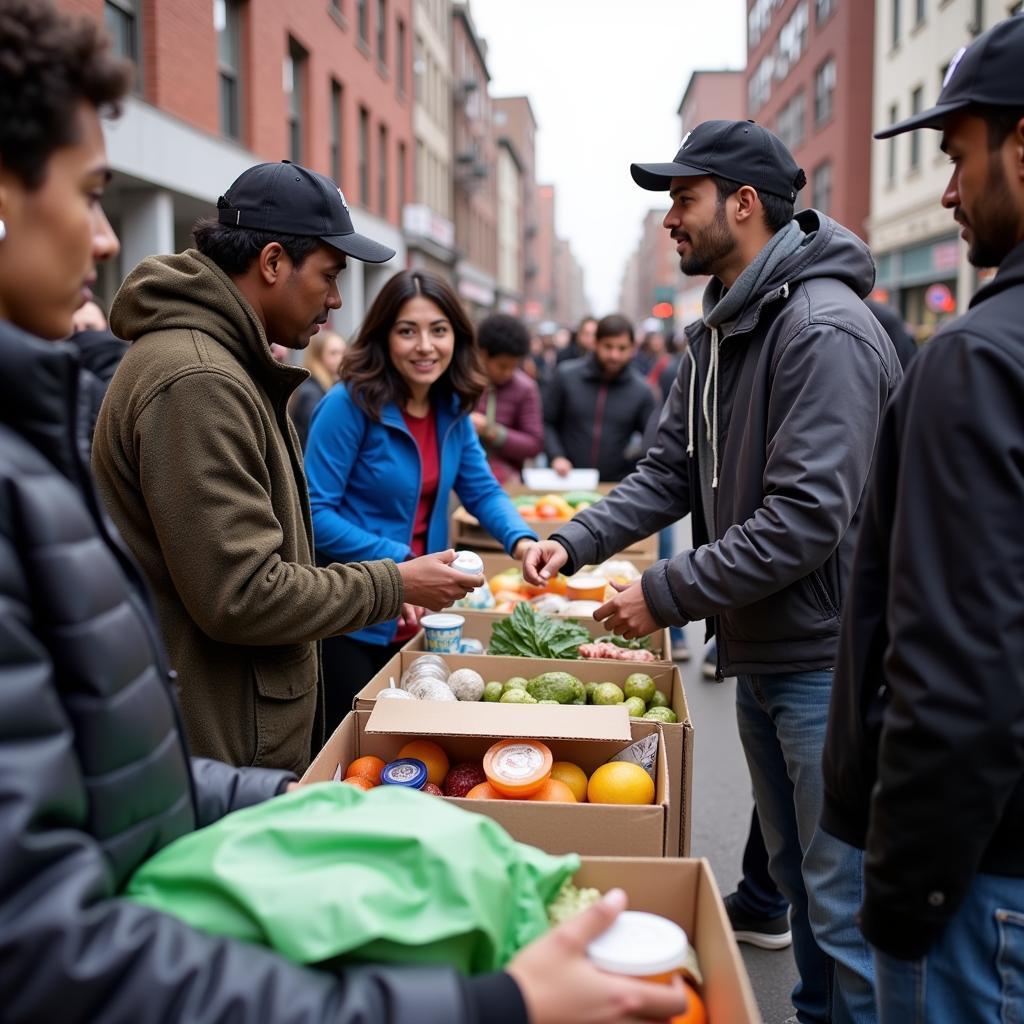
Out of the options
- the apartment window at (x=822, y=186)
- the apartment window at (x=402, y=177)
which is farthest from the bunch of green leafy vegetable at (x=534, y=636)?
the apartment window at (x=822, y=186)

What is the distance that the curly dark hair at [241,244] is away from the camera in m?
2.48

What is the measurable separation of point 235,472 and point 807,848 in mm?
1780

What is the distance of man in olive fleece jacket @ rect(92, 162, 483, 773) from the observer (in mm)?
2180

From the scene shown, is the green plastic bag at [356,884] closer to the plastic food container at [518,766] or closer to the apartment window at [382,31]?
the plastic food container at [518,766]

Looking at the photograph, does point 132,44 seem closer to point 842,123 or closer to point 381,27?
point 381,27

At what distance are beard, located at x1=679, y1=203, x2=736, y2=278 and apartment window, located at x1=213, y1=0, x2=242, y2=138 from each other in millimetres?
13063

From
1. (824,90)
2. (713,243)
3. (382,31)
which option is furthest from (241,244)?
(824,90)

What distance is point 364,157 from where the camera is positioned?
23.4 metres

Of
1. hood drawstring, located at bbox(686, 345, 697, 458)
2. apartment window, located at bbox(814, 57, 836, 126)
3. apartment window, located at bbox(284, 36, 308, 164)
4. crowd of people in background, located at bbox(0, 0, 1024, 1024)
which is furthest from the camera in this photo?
apartment window, located at bbox(814, 57, 836, 126)

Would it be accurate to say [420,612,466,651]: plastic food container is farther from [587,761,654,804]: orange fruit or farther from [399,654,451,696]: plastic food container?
[587,761,654,804]: orange fruit

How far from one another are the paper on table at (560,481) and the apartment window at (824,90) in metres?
28.4

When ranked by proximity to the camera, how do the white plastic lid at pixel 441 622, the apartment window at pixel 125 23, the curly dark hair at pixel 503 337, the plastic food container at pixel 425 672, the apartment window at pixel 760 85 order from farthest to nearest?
the apartment window at pixel 760 85
the apartment window at pixel 125 23
the curly dark hair at pixel 503 337
the white plastic lid at pixel 441 622
the plastic food container at pixel 425 672

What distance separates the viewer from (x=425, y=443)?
3992 millimetres

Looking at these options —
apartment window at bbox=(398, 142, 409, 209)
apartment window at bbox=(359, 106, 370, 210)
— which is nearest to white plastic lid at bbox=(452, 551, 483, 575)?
apartment window at bbox=(359, 106, 370, 210)
